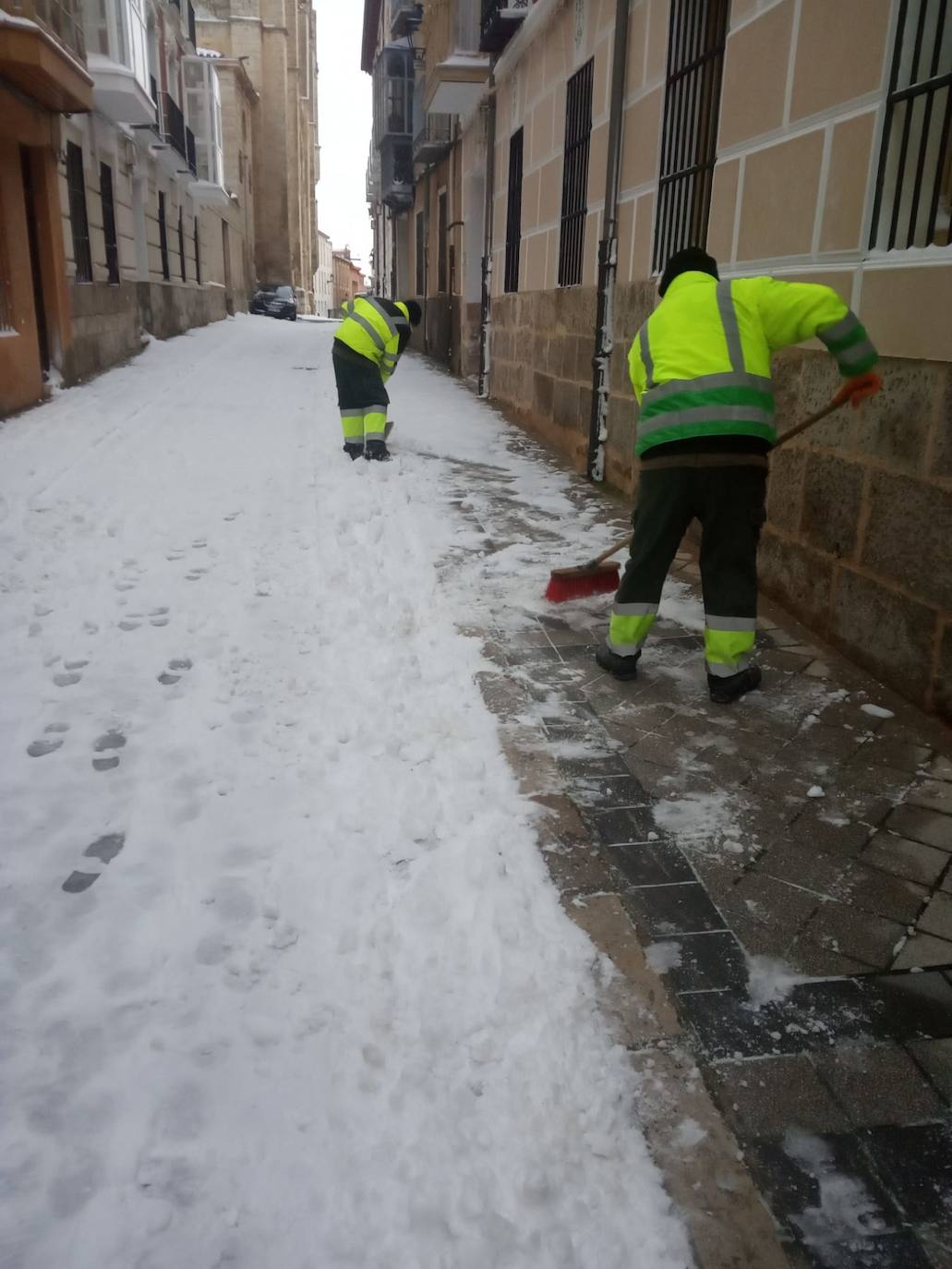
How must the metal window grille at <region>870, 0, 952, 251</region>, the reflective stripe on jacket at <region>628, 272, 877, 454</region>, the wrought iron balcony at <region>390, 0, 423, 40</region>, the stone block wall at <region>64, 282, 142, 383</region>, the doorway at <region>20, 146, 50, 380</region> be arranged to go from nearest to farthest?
the reflective stripe on jacket at <region>628, 272, 877, 454</region>, the metal window grille at <region>870, 0, 952, 251</region>, the doorway at <region>20, 146, 50, 380</region>, the stone block wall at <region>64, 282, 142, 383</region>, the wrought iron balcony at <region>390, 0, 423, 40</region>

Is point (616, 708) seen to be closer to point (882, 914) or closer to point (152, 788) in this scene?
point (882, 914)

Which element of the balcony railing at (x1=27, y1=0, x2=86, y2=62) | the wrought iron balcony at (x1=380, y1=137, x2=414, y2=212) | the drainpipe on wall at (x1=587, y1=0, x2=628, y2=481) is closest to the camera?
the drainpipe on wall at (x1=587, y1=0, x2=628, y2=481)

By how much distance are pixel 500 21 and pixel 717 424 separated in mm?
9206

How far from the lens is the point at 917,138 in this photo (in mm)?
3508

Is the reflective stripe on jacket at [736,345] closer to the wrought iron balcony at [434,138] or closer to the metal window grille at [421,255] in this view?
the wrought iron balcony at [434,138]

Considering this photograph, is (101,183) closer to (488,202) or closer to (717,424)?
(488,202)

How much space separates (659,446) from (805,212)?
5.26 feet

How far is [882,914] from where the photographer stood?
2.30 metres

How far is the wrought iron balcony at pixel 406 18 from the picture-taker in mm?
21547

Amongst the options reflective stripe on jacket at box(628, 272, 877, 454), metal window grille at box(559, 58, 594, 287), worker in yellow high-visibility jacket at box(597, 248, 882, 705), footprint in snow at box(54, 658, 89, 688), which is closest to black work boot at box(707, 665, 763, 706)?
worker in yellow high-visibility jacket at box(597, 248, 882, 705)

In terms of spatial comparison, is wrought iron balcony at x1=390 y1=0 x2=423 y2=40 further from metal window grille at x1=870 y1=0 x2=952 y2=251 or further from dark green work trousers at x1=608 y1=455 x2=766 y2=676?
dark green work trousers at x1=608 y1=455 x2=766 y2=676

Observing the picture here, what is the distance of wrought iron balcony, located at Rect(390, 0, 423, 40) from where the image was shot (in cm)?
2155

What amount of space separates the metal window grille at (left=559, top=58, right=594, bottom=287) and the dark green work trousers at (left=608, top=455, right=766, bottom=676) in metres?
5.14

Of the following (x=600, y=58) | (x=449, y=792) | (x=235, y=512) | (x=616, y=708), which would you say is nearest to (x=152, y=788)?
(x=449, y=792)
